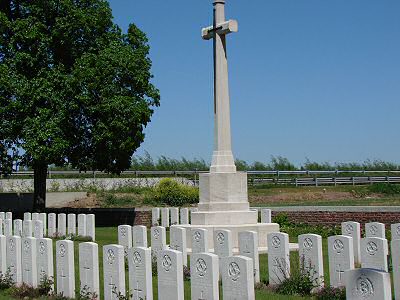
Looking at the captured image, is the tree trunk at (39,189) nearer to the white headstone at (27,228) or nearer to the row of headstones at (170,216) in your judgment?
the row of headstones at (170,216)

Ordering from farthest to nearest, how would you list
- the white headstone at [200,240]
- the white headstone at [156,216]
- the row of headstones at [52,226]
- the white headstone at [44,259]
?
the white headstone at [156,216] < the row of headstones at [52,226] < the white headstone at [200,240] < the white headstone at [44,259]

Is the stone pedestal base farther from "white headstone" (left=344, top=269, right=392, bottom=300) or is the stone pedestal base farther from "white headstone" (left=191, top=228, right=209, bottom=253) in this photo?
"white headstone" (left=344, top=269, right=392, bottom=300)

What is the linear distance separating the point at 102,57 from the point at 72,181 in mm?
13147

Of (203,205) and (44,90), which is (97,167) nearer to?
(44,90)

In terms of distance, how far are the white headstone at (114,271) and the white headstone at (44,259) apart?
1.39 metres

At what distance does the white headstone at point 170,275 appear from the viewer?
6.99 meters

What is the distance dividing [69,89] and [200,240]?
1194 cm

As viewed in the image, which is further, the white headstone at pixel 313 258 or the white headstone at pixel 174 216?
the white headstone at pixel 174 216

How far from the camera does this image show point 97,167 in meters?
22.3

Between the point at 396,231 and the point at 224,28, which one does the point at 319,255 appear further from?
the point at 224,28

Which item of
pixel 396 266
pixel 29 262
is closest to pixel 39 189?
pixel 29 262

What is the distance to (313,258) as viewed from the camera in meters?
8.91

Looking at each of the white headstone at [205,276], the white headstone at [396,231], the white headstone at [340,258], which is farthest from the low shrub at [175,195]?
the white headstone at [205,276]

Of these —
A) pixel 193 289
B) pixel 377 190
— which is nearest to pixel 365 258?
pixel 193 289
